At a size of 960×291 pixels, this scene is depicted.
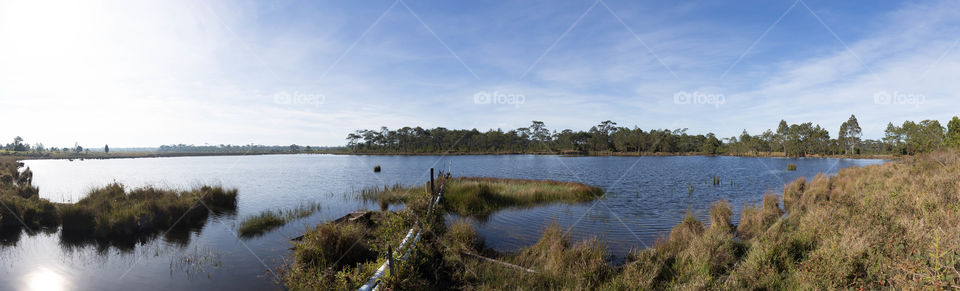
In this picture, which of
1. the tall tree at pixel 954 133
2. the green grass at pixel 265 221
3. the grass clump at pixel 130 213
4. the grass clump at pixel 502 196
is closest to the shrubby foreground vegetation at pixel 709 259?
the green grass at pixel 265 221

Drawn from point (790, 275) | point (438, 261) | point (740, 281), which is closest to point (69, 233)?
point (438, 261)

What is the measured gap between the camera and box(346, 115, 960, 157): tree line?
106 meters

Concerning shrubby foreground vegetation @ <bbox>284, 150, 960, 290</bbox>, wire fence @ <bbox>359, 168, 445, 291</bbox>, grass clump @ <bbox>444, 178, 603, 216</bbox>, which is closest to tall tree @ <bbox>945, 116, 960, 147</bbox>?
shrubby foreground vegetation @ <bbox>284, 150, 960, 290</bbox>

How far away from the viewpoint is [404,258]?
6.79 m

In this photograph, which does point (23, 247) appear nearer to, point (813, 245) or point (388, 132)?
point (813, 245)

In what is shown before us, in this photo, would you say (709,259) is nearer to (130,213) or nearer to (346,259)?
(346,259)

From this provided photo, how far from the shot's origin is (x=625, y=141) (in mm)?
131000

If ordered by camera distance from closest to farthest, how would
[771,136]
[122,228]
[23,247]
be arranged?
1. [23,247]
2. [122,228]
3. [771,136]

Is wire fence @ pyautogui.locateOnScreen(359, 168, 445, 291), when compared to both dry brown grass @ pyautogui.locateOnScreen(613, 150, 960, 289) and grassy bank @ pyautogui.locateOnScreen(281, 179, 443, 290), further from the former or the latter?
dry brown grass @ pyautogui.locateOnScreen(613, 150, 960, 289)

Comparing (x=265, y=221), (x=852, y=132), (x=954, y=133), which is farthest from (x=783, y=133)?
(x=265, y=221)

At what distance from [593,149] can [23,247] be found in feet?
462

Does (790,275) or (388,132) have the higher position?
(388,132)

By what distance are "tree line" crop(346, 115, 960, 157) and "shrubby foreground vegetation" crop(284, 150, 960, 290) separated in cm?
12313

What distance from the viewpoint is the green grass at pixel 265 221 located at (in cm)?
1331
